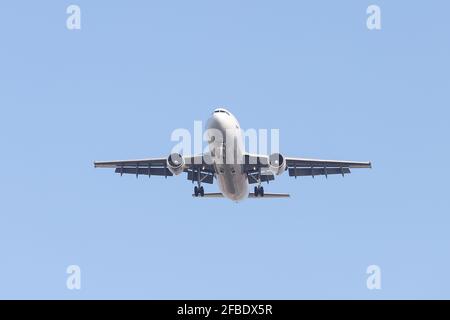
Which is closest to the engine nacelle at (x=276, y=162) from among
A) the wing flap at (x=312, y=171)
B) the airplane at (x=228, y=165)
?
the airplane at (x=228, y=165)

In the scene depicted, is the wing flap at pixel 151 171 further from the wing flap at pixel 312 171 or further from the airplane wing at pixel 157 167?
the wing flap at pixel 312 171

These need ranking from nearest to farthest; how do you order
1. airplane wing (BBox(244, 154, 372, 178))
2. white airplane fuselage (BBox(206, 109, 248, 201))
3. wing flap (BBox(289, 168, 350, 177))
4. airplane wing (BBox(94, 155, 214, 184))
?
1. white airplane fuselage (BBox(206, 109, 248, 201))
2. airplane wing (BBox(244, 154, 372, 178))
3. airplane wing (BBox(94, 155, 214, 184))
4. wing flap (BBox(289, 168, 350, 177))

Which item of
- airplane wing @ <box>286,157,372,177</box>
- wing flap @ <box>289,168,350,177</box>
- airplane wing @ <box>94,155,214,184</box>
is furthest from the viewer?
wing flap @ <box>289,168,350,177</box>

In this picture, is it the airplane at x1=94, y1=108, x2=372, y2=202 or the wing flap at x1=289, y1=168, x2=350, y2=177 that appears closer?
the airplane at x1=94, y1=108, x2=372, y2=202

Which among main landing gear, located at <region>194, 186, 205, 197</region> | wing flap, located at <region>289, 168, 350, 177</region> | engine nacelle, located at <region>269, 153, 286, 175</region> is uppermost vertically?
wing flap, located at <region>289, 168, 350, 177</region>

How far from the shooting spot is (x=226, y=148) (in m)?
59.0

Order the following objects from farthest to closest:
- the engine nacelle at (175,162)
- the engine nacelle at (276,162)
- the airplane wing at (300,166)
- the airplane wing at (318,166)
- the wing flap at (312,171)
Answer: the wing flap at (312,171)
the airplane wing at (318,166)
the engine nacelle at (276,162)
the engine nacelle at (175,162)
the airplane wing at (300,166)

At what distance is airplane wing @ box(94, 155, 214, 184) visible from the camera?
208ft

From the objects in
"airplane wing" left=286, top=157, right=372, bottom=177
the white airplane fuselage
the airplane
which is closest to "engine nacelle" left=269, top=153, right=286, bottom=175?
the airplane

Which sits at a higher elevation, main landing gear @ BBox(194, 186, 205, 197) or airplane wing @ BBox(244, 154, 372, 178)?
airplane wing @ BBox(244, 154, 372, 178)

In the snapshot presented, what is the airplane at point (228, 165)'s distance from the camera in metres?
58.9

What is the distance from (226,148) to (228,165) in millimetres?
1273

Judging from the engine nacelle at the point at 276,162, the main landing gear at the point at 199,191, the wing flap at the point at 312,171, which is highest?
the wing flap at the point at 312,171

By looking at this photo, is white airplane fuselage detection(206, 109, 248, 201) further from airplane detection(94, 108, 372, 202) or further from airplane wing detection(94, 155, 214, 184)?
airplane wing detection(94, 155, 214, 184)
